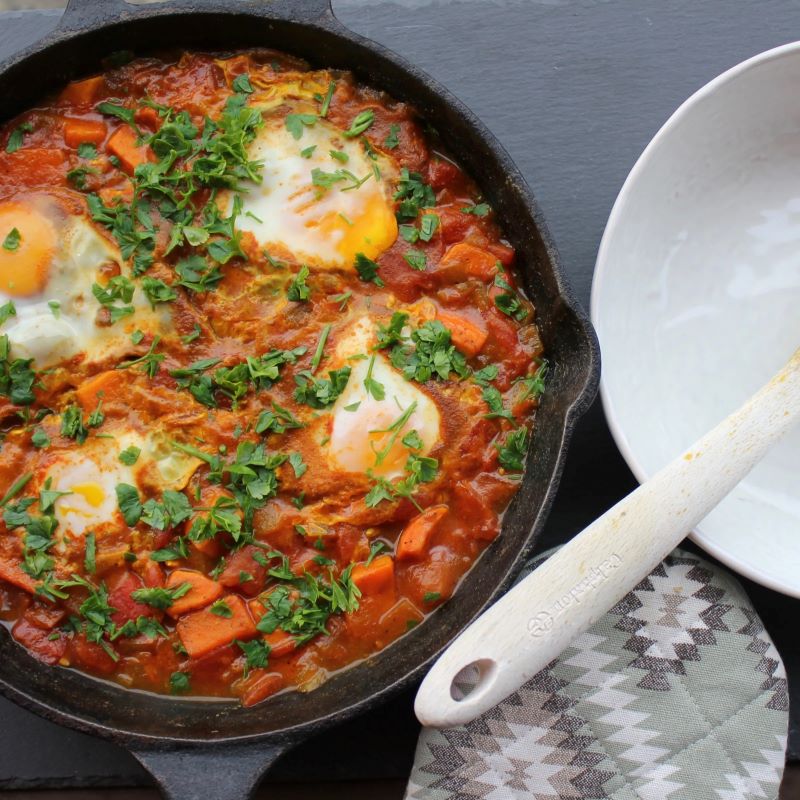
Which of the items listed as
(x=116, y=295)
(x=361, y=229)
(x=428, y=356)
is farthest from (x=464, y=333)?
(x=116, y=295)

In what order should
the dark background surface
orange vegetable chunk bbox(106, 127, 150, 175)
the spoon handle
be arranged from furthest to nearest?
the dark background surface, orange vegetable chunk bbox(106, 127, 150, 175), the spoon handle

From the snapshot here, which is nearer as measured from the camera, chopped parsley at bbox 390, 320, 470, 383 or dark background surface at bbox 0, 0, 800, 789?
chopped parsley at bbox 390, 320, 470, 383

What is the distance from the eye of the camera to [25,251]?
338 centimetres

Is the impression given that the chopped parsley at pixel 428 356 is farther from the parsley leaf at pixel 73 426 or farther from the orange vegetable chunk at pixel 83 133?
the orange vegetable chunk at pixel 83 133

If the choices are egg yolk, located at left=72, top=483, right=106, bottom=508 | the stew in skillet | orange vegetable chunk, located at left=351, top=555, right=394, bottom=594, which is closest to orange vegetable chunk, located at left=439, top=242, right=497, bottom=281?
the stew in skillet

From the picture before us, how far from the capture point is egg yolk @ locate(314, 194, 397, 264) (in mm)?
3529

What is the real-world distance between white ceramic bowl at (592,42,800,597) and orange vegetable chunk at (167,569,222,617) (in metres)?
1.64

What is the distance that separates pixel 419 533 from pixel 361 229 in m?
1.13

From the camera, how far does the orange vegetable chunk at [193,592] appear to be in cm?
344

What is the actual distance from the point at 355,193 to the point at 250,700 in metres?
1.88

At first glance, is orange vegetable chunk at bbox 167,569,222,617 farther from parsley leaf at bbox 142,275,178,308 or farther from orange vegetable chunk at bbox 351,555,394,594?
parsley leaf at bbox 142,275,178,308

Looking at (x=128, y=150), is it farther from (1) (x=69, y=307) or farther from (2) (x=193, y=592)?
(2) (x=193, y=592)

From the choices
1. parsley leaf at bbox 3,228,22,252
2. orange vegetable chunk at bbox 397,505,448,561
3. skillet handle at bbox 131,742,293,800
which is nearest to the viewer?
skillet handle at bbox 131,742,293,800

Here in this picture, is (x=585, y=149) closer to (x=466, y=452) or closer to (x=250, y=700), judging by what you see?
(x=466, y=452)
